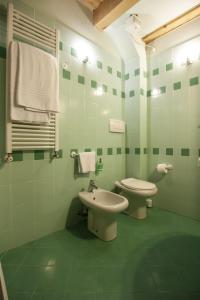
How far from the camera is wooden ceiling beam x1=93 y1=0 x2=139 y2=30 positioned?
179 cm

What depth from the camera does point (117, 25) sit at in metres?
2.21

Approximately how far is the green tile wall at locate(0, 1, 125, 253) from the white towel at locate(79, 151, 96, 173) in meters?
0.10

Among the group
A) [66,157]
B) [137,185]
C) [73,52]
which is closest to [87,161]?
[66,157]

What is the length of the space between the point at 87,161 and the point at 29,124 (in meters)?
0.75

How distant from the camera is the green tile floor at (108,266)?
1.08 meters

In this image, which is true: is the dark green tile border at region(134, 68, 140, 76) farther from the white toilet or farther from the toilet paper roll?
the white toilet

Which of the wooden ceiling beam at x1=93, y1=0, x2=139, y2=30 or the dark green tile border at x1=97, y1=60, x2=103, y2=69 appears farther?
the dark green tile border at x1=97, y1=60, x2=103, y2=69

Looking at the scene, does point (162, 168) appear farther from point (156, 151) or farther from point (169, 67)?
point (169, 67)

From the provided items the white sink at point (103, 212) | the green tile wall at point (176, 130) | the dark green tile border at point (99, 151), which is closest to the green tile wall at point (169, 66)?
the green tile wall at point (176, 130)

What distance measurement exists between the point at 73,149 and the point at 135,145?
0.98 metres

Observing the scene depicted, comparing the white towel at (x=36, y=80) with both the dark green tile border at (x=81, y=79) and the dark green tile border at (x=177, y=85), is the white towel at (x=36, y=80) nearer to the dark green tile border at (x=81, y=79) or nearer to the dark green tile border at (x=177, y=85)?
the dark green tile border at (x=81, y=79)

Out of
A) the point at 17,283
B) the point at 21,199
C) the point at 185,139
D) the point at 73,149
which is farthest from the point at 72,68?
the point at 17,283

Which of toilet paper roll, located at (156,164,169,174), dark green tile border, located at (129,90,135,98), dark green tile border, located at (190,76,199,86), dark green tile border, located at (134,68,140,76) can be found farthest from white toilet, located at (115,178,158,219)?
dark green tile border, located at (134,68,140,76)

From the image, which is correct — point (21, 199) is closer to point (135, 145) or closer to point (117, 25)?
point (135, 145)
